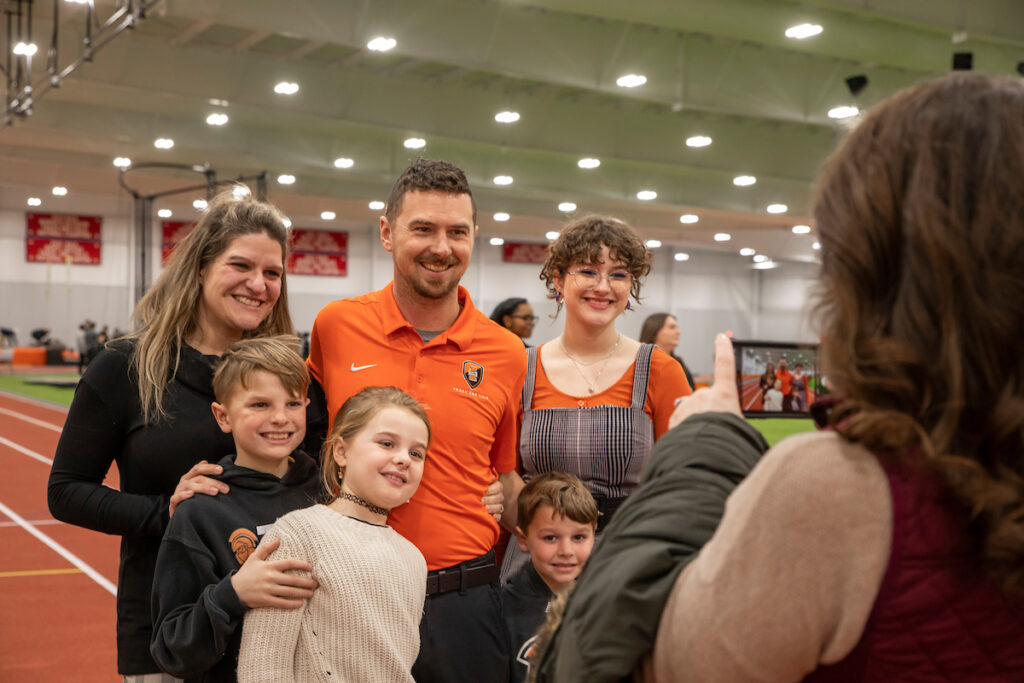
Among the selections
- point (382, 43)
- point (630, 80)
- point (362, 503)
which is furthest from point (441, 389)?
point (630, 80)

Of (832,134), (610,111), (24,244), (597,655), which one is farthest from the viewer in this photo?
(24,244)

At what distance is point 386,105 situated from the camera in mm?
14375

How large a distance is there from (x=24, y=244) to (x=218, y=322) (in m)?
31.8

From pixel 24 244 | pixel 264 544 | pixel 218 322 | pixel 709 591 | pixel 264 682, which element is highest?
pixel 24 244

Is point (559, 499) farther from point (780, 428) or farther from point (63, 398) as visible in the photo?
point (63, 398)

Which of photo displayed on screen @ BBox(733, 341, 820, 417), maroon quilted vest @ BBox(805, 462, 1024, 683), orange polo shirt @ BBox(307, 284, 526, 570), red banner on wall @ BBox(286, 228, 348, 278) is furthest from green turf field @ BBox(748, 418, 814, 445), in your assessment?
red banner on wall @ BBox(286, 228, 348, 278)

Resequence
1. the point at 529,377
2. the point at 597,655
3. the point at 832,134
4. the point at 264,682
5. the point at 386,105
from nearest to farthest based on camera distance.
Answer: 1. the point at 597,655
2. the point at 264,682
3. the point at 529,377
4. the point at 386,105
5. the point at 832,134

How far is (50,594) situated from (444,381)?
4862 mm

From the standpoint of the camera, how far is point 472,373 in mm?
2750

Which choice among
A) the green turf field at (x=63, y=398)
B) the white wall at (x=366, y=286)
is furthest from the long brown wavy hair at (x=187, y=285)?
the white wall at (x=366, y=286)

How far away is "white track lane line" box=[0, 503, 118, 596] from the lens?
647cm

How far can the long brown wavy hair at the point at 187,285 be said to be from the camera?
97.8 inches

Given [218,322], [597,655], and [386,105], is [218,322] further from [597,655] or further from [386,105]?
[386,105]

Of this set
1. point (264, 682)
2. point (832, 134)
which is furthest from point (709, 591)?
point (832, 134)
